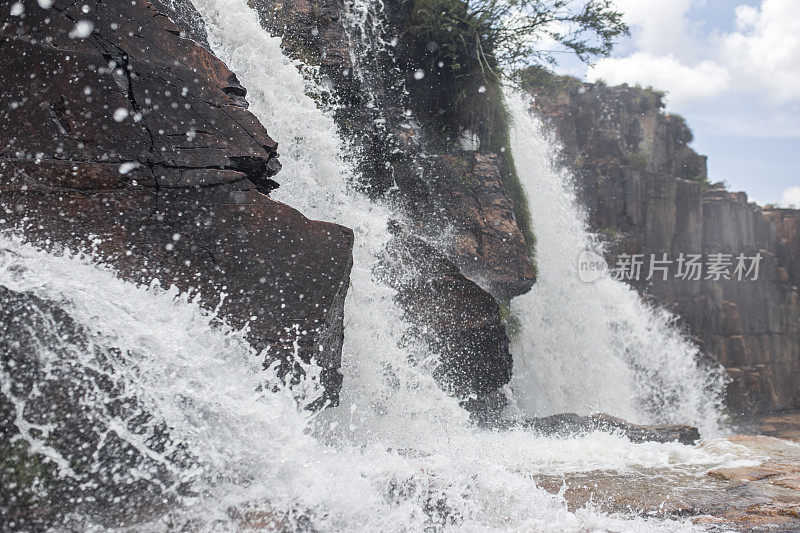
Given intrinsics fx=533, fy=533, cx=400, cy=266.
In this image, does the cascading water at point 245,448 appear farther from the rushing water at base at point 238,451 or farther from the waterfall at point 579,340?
the waterfall at point 579,340

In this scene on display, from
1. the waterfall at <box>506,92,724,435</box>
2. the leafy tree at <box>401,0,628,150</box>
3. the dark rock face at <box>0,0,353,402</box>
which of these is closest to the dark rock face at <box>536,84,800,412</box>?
the waterfall at <box>506,92,724,435</box>

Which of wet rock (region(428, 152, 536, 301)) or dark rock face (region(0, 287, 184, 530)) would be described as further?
wet rock (region(428, 152, 536, 301))

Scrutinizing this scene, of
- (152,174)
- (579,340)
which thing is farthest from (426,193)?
(579,340)

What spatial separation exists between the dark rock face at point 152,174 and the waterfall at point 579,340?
184 inches

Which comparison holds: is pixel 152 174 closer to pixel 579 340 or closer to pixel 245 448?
pixel 245 448

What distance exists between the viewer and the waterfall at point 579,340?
7.91 metres

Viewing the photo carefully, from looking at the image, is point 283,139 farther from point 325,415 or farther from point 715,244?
point 715,244

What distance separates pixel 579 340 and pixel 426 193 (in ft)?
13.8

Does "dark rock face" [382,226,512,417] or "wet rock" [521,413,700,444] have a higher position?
"dark rock face" [382,226,512,417]

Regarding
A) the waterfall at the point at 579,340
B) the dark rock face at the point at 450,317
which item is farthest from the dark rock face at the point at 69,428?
the waterfall at the point at 579,340

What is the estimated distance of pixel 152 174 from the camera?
11.2ft

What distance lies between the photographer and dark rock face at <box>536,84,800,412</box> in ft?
42.5

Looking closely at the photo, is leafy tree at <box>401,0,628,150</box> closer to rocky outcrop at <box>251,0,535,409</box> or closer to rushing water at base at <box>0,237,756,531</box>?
rocky outcrop at <box>251,0,535,409</box>

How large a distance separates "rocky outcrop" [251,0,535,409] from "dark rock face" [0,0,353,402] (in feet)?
5.64
